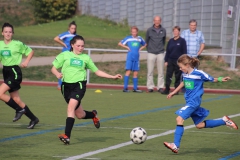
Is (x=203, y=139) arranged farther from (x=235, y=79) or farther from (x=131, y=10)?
(x=131, y=10)

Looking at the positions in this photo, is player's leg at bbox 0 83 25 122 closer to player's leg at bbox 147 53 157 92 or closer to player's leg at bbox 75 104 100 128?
player's leg at bbox 75 104 100 128

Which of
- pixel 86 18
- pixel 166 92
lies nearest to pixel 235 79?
pixel 166 92

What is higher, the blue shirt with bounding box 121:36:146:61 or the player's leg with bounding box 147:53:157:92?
the blue shirt with bounding box 121:36:146:61

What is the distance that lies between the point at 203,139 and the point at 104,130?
1.88m

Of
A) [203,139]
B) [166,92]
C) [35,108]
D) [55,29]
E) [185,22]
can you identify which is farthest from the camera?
[55,29]

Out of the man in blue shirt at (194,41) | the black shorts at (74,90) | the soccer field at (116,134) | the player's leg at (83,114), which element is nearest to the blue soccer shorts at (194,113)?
the soccer field at (116,134)

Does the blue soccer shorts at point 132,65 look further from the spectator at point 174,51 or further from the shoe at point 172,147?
the shoe at point 172,147

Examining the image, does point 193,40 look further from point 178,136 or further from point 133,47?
point 178,136

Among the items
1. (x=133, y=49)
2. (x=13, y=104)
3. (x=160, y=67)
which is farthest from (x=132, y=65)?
(x=13, y=104)

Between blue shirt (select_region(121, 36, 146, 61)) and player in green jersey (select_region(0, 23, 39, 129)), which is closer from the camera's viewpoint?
player in green jersey (select_region(0, 23, 39, 129))

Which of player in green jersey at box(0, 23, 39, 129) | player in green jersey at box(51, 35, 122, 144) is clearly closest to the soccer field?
player in green jersey at box(0, 23, 39, 129)

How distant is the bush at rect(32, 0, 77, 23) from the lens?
144 feet

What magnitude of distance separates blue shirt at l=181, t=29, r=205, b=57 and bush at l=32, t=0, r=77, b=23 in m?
26.1

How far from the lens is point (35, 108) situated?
14359 millimetres
